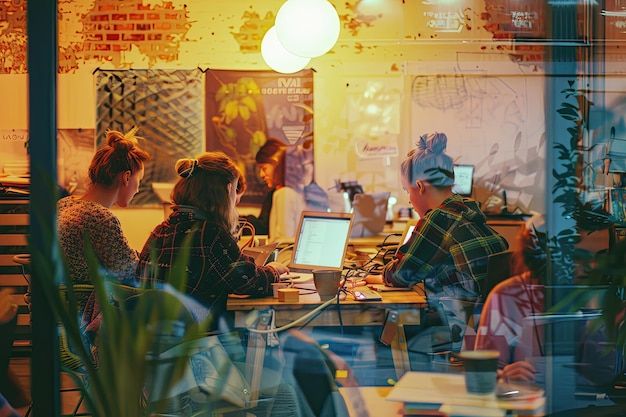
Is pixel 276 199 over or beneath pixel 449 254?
over

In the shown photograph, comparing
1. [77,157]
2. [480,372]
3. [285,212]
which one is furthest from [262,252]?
[480,372]

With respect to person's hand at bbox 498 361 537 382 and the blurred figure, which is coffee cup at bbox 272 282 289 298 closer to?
the blurred figure

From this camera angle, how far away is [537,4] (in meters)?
Result: 3.21

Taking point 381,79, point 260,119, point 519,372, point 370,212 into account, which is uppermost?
point 381,79

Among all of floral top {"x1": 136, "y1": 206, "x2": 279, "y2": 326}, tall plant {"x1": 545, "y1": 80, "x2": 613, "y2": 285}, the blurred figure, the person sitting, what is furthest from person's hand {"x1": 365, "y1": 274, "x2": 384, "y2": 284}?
the person sitting

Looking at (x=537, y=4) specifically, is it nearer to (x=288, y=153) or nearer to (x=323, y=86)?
(x=323, y=86)

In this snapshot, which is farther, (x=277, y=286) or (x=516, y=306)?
(x=277, y=286)

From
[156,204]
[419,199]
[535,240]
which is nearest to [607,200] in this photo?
[535,240]

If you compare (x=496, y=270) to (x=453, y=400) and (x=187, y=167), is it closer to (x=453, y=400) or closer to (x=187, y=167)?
(x=453, y=400)

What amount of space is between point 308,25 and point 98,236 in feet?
4.97

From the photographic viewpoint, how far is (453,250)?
3264mm

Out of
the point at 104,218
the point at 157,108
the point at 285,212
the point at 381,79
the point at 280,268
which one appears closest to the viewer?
the point at 104,218

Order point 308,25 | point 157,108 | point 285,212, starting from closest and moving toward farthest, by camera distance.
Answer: point 308,25, point 285,212, point 157,108

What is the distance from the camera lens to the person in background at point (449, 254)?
325cm
